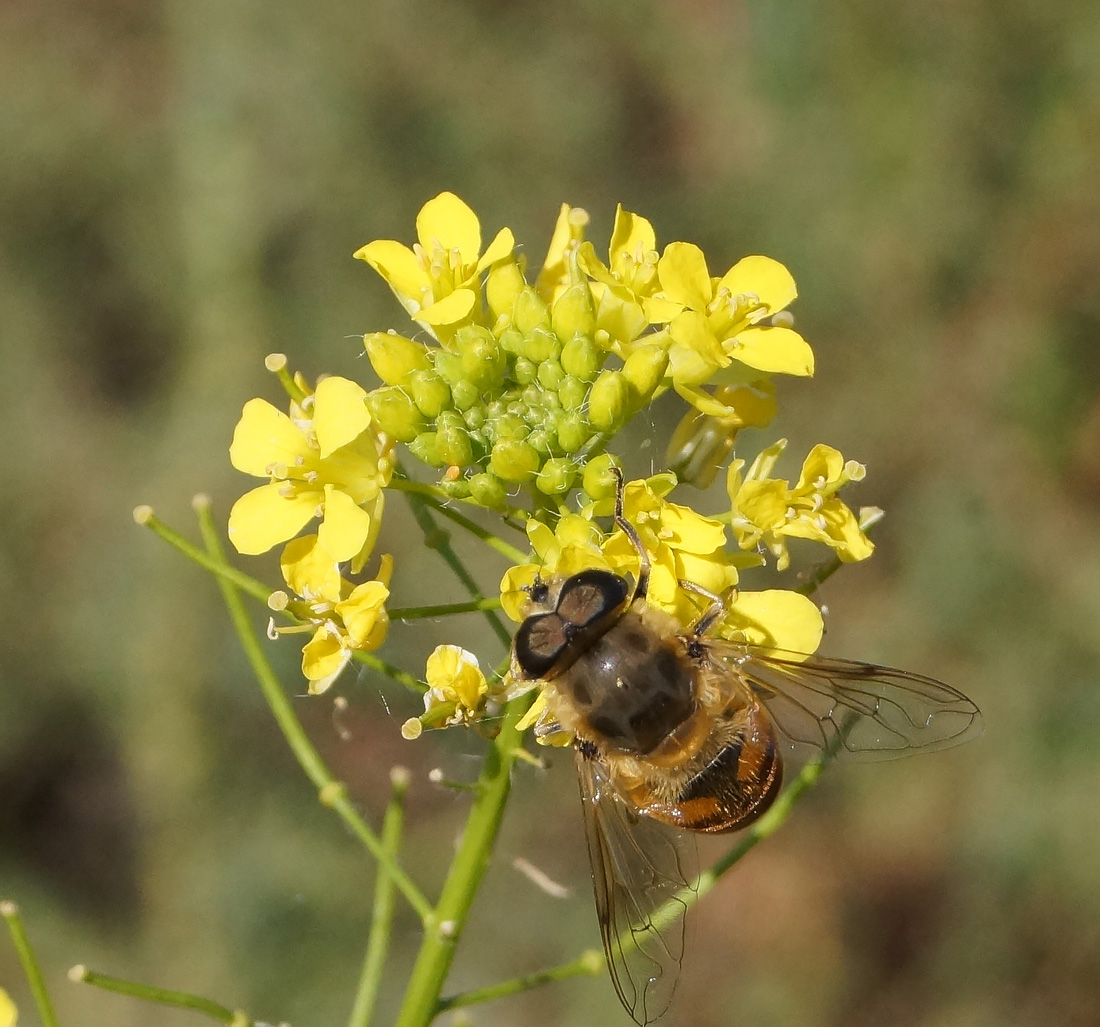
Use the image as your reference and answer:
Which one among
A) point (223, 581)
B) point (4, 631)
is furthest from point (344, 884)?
point (223, 581)

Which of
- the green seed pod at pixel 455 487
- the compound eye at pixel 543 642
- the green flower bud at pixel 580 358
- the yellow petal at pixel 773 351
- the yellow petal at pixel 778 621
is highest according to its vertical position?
the yellow petal at pixel 773 351

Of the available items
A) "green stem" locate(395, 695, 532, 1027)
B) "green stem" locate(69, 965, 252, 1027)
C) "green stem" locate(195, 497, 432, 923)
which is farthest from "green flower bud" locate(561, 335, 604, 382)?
"green stem" locate(69, 965, 252, 1027)

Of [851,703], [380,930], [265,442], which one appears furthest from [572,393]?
[380,930]

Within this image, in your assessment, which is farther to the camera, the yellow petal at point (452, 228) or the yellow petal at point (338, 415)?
the yellow petal at point (452, 228)

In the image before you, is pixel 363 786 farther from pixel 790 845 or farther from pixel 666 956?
pixel 666 956

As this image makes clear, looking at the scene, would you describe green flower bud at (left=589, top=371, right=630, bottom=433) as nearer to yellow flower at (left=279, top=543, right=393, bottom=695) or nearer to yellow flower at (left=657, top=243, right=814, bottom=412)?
yellow flower at (left=657, top=243, right=814, bottom=412)

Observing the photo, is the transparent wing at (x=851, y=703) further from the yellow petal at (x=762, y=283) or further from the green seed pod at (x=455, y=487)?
the yellow petal at (x=762, y=283)

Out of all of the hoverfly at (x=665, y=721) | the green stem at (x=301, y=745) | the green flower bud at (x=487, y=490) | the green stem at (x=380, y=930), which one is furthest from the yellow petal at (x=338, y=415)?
the green stem at (x=380, y=930)
